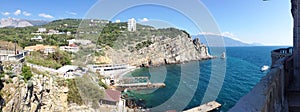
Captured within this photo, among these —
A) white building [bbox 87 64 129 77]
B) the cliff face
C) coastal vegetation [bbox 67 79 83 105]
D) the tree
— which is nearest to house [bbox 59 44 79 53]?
white building [bbox 87 64 129 77]

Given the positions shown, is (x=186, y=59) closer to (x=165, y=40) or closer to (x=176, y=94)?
(x=165, y=40)

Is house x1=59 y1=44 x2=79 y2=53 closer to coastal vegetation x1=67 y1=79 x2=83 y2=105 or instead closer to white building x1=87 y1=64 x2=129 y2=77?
white building x1=87 y1=64 x2=129 y2=77

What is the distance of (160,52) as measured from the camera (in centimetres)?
4366

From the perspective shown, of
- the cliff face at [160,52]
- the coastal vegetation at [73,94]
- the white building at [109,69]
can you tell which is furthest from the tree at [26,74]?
the cliff face at [160,52]

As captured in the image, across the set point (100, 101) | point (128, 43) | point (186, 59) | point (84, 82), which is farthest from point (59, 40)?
point (186, 59)

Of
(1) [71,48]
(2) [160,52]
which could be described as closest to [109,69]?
(1) [71,48]

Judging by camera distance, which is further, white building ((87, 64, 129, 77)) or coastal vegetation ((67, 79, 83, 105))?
white building ((87, 64, 129, 77))

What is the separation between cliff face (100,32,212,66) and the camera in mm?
37500

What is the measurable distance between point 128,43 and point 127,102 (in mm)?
20087

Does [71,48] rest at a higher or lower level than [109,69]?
higher

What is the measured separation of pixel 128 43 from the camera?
3719 cm

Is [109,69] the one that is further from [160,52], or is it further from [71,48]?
[160,52]

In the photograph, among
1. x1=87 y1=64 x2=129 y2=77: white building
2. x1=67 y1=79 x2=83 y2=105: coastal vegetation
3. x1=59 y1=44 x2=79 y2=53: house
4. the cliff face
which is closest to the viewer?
x1=67 y1=79 x2=83 y2=105: coastal vegetation

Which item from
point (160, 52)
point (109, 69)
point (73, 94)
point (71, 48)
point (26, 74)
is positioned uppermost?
point (71, 48)
